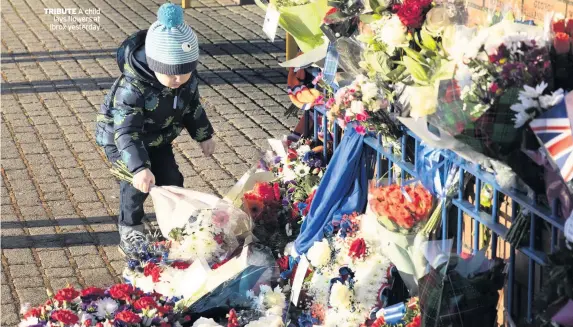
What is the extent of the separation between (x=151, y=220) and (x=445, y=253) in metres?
2.99

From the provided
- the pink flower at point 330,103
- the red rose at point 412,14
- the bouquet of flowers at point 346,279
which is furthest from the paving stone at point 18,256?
the red rose at point 412,14

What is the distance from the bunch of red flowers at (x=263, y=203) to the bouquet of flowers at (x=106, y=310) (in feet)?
3.13

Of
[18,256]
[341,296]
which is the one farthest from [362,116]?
[18,256]

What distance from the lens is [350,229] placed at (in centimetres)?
470

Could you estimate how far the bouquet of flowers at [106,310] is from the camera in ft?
14.1

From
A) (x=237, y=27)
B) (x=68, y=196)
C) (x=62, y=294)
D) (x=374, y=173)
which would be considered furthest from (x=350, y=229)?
(x=237, y=27)

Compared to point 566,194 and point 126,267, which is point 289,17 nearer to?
point 126,267

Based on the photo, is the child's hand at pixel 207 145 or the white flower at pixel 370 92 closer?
the white flower at pixel 370 92

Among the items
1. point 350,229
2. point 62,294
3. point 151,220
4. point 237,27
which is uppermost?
point 350,229

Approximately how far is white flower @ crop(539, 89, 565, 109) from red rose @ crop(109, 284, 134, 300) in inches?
83.5

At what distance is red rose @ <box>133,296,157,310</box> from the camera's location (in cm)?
439

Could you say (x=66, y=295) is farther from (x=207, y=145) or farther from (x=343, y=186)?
(x=207, y=145)

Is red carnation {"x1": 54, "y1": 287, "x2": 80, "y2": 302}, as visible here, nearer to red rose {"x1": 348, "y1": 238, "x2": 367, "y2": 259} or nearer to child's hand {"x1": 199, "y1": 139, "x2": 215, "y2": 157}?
red rose {"x1": 348, "y1": 238, "x2": 367, "y2": 259}

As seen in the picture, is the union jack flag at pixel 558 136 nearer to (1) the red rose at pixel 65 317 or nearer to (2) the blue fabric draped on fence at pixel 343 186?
(2) the blue fabric draped on fence at pixel 343 186
